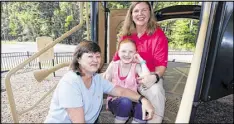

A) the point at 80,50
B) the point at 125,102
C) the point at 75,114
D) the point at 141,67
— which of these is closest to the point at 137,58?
the point at 141,67

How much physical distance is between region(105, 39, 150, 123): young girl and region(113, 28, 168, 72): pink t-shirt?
0.48ft

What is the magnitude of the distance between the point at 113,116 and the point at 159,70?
0.44 metres

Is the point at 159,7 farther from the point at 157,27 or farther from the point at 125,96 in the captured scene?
the point at 125,96

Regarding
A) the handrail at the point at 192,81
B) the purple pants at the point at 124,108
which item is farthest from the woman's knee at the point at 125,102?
the handrail at the point at 192,81

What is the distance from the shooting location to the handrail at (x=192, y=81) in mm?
736

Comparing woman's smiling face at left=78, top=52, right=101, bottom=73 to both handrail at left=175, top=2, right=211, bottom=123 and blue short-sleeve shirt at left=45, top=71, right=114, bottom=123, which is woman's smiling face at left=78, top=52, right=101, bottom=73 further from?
handrail at left=175, top=2, right=211, bottom=123

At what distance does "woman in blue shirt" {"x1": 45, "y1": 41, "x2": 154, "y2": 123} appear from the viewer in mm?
969

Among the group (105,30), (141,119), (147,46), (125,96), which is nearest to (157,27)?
(147,46)

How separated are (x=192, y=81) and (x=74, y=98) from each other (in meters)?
0.58

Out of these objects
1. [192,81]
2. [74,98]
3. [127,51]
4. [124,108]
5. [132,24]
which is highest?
[132,24]

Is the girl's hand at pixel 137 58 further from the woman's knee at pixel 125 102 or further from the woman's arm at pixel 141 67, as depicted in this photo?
the woman's knee at pixel 125 102

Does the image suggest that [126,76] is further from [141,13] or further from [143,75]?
[141,13]

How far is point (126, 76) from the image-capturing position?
4.03ft

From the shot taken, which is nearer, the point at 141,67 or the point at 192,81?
the point at 192,81
